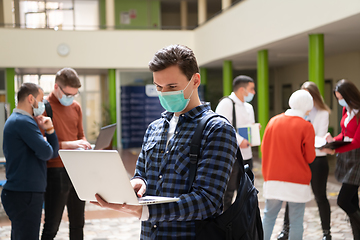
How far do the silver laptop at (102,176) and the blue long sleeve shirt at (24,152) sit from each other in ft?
5.07

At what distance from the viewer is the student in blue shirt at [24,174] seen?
299 cm

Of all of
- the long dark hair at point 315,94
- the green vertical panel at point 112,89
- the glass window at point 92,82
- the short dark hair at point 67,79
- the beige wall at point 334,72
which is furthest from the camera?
the glass window at point 92,82

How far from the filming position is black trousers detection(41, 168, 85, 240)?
11.4ft

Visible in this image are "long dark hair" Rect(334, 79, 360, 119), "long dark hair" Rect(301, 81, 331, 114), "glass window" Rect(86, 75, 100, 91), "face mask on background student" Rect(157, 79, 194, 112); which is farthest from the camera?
"glass window" Rect(86, 75, 100, 91)

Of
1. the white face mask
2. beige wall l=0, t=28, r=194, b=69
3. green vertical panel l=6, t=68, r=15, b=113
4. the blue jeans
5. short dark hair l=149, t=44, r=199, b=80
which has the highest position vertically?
beige wall l=0, t=28, r=194, b=69

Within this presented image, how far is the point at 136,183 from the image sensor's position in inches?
69.8

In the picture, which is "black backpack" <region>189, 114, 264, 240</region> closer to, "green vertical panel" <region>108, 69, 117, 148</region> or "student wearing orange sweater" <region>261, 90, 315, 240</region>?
"student wearing orange sweater" <region>261, 90, 315, 240</region>

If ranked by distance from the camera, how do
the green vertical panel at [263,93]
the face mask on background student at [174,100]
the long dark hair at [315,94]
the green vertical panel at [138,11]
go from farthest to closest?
the green vertical panel at [138,11]
the green vertical panel at [263,93]
the long dark hair at [315,94]
the face mask on background student at [174,100]

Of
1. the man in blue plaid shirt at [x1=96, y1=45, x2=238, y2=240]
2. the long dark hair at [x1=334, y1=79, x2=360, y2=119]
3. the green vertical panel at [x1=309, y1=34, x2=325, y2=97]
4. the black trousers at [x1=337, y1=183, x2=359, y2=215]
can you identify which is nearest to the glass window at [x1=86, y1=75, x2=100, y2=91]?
the green vertical panel at [x1=309, y1=34, x2=325, y2=97]

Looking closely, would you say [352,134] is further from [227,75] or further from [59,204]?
[227,75]

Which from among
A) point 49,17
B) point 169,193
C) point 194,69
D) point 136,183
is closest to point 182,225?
point 169,193

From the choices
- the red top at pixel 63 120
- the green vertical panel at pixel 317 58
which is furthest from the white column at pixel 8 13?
the red top at pixel 63 120

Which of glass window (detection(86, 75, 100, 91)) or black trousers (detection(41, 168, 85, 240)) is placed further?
glass window (detection(86, 75, 100, 91))

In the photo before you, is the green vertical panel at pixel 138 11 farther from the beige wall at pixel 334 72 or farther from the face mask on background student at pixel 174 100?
the face mask on background student at pixel 174 100
